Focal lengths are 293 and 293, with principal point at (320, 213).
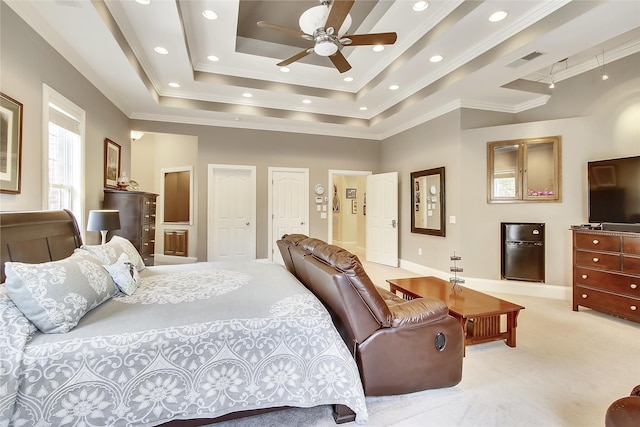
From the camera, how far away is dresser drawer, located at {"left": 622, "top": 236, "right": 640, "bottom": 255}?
10.3 feet

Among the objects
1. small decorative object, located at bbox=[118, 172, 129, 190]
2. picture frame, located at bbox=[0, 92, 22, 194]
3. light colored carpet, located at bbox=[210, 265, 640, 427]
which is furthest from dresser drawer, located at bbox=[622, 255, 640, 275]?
small decorative object, located at bbox=[118, 172, 129, 190]

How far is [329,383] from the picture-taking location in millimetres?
1651

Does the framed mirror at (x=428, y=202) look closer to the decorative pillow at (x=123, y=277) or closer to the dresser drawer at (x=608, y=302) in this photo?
the dresser drawer at (x=608, y=302)

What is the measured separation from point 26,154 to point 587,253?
19.5ft

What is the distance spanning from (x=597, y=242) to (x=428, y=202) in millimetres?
2444

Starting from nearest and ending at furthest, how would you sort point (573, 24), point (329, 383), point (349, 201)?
point (329, 383), point (573, 24), point (349, 201)

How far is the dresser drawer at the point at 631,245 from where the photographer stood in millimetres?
3129

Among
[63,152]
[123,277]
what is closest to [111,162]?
[63,152]

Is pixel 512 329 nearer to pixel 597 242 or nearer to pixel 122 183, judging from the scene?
pixel 597 242

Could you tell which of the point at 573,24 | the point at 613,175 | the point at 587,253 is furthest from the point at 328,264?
the point at 613,175

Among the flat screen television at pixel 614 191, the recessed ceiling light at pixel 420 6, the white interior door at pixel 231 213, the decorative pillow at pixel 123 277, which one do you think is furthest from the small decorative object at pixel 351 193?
the decorative pillow at pixel 123 277

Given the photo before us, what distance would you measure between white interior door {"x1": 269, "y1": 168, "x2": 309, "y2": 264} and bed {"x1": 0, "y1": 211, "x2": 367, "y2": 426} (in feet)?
14.2

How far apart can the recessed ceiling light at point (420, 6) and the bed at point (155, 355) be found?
3.16 metres

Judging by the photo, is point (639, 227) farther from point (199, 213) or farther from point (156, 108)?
point (156, 108)
